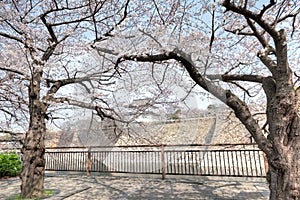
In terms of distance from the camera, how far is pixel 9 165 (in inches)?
276

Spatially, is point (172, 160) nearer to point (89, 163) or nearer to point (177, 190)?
point (177, 190)

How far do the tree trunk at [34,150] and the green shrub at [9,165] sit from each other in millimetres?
3719

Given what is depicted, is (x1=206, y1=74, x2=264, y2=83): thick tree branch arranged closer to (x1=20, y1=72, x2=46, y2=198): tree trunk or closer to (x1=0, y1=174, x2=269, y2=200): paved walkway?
(x1=0, y1=174, x2=269, y2=200): paved walkway

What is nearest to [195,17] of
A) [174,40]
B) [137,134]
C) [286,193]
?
[174,40]

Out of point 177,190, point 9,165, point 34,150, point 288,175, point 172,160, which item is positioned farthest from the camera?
point 9,165

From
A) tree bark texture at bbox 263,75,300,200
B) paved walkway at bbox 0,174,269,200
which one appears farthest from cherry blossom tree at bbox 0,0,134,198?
tree bark texture at bbox 263,75,300,200

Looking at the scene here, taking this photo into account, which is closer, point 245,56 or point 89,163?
point 245,56

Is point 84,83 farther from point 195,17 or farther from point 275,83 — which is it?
point 275,83

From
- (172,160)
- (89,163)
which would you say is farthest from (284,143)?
(89,163)

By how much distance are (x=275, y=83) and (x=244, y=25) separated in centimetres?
115

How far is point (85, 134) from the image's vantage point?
19.9 feet

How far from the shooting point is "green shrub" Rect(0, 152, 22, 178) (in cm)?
685

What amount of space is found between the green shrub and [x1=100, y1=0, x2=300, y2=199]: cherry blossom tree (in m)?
6.06

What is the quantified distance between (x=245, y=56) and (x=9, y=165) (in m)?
7.55
